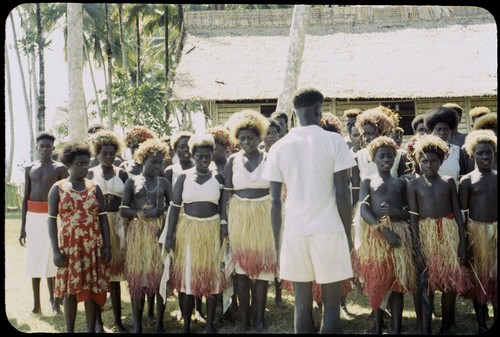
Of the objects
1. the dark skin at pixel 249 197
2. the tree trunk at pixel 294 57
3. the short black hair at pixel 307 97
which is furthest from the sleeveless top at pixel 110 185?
the tree trunk at pixel 294 57

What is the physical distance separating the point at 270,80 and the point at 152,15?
13885mm

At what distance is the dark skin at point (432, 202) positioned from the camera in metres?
4.36

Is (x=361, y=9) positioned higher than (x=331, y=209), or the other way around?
(x=361, y=9)

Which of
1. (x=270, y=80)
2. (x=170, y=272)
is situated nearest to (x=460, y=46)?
(x=270, y=80)

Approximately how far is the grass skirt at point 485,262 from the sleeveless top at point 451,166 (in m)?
0.66

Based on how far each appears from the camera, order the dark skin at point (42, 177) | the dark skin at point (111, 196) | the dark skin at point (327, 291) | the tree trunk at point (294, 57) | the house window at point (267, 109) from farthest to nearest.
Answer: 1. the house window at point (267, 109)
2. the tree trunk at point (294, 57)
3. the dark skin at point (42, 177)
4. the dark skin at point (111, 196)
5. the dark skin at point (327, 291)

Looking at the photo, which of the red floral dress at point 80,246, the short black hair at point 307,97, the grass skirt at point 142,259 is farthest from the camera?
the grass skirt at point 142,259

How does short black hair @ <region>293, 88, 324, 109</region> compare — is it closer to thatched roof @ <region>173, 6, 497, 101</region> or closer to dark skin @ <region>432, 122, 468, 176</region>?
dark skin @ <region>432, 122, 468, 176</region>

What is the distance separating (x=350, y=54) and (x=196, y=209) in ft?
Result: 35.3

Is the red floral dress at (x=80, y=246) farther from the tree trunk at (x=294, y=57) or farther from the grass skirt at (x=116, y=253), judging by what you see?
the tree trunk at (x=294, y=57)

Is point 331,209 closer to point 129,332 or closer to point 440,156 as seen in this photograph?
point 440,156

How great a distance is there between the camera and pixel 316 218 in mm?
3561

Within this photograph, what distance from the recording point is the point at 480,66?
13414mm

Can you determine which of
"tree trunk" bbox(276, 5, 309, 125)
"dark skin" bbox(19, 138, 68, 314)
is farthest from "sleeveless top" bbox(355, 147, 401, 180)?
"tree trunk" bbox(276, 5, 309, 125)
